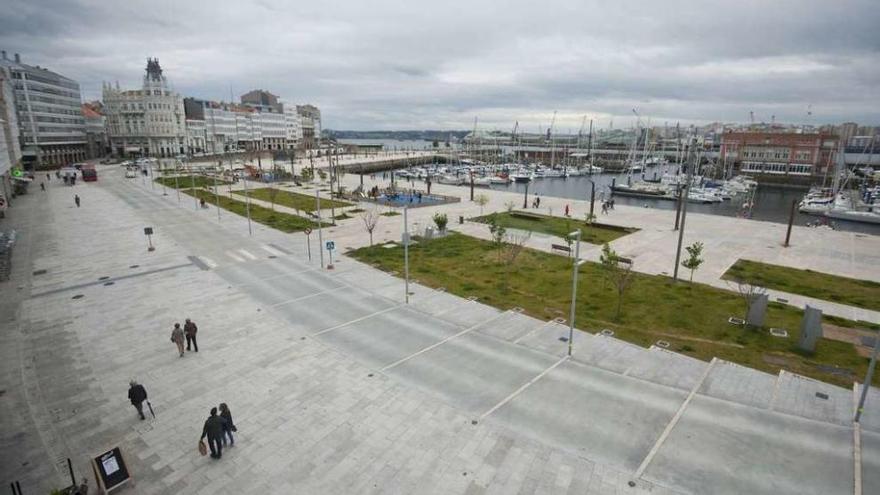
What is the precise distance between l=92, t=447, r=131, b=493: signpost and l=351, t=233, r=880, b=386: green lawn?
18054 millimetres

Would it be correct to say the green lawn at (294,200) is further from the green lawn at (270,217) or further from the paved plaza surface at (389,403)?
the paved plaza surface at (389,403)

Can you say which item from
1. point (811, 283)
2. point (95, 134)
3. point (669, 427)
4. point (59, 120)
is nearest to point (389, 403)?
point (669, 427)

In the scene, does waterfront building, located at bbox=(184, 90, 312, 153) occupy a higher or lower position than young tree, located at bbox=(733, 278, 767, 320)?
higher

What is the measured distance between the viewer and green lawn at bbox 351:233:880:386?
66.1ft

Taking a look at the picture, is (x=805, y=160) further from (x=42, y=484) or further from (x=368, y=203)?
(x=42, y=484)

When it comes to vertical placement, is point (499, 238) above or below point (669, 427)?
above

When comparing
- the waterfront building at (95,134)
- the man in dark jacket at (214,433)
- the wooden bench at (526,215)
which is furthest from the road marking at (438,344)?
the waterfront building at (95,134)

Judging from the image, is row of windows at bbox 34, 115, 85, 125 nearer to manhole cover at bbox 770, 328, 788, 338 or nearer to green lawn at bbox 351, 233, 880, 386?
green lawn at bbox 351, 233, 880, 386

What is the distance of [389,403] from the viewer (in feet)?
53.3

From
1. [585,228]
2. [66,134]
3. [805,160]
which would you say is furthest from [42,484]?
[66,134]

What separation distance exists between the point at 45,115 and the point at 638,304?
157m

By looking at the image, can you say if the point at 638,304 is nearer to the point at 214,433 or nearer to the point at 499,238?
the point at 499,238

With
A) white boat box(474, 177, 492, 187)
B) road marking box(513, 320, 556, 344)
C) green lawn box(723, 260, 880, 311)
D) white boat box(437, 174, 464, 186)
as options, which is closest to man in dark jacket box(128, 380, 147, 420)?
road marking box(513, 320, 556, 344)

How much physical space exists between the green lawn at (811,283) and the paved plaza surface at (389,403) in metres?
14.3
